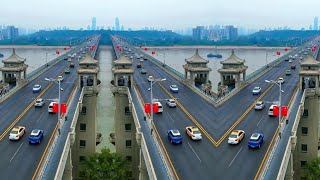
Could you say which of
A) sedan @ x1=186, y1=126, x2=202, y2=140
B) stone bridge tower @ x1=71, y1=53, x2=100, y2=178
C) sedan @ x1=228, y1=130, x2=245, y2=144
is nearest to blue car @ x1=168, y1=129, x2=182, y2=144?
sedan @ x1=186, y1=126, x2=202, y2=140

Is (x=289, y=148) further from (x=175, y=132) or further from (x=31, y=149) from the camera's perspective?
(x=31, y=149)

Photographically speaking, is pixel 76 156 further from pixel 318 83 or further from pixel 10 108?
pixel 318 83

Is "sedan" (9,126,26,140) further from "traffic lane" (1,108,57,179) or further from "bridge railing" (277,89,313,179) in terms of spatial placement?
"bridge railing" (277,89,313,179)

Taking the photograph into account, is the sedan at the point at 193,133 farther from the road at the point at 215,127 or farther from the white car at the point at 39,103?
the white car at the point at 39,103

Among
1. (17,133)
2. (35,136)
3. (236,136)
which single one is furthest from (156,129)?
(17,133)

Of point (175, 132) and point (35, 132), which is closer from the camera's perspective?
point (35, 132)

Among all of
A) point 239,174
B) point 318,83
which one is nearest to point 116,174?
point 239,174

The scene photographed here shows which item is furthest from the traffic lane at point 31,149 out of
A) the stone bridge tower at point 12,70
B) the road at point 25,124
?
the stone bridge tower at point 12,70
